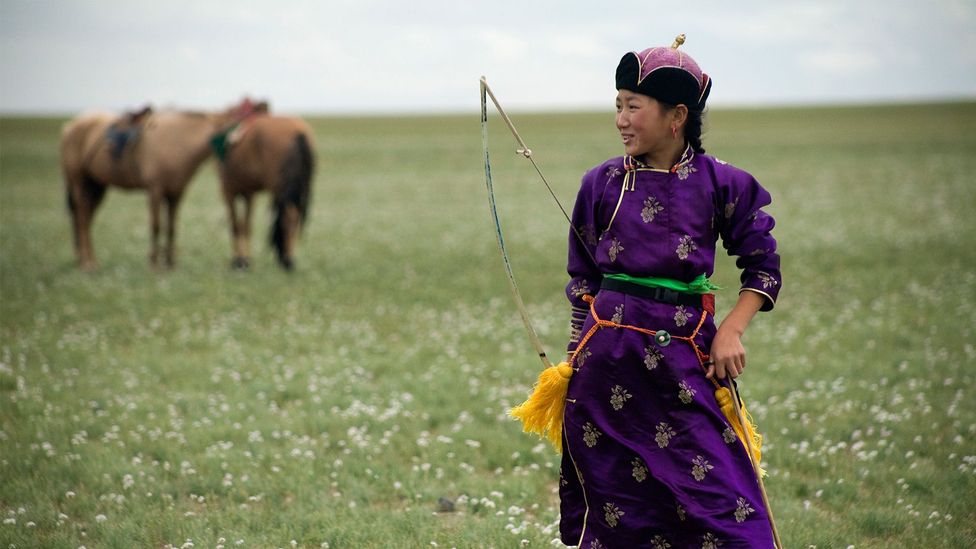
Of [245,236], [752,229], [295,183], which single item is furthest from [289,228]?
[752,229]

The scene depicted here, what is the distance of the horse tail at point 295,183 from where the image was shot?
14375mm

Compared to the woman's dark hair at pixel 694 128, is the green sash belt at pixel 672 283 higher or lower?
lower

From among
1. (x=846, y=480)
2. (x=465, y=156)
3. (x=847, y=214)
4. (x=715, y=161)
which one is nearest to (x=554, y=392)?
(x=715, y=161)

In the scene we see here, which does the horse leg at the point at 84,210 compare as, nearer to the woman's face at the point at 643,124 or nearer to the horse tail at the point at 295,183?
the horse tail at the point at 295,183

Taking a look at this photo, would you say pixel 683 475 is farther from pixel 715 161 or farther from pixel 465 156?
pixel 465 156

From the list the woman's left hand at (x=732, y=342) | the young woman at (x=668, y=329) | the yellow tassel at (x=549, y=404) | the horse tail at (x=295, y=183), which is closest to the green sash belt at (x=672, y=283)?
the young woman at (x=668, y=329)

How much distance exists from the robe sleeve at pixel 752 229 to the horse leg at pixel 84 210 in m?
13.9

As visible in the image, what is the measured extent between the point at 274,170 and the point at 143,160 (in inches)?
86.0

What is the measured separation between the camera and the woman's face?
147 inches

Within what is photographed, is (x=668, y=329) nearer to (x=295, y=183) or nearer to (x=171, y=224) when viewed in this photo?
(x=295, y=183)

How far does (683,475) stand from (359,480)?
9.87 feet

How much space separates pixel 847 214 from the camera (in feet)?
71.5

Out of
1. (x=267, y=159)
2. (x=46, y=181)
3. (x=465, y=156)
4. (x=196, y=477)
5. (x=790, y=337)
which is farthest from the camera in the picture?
(x=465, y=156)

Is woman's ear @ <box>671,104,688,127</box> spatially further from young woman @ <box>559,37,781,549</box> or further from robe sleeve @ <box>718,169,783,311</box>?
robe sleeve @ <box>718,169,783,311</box>
